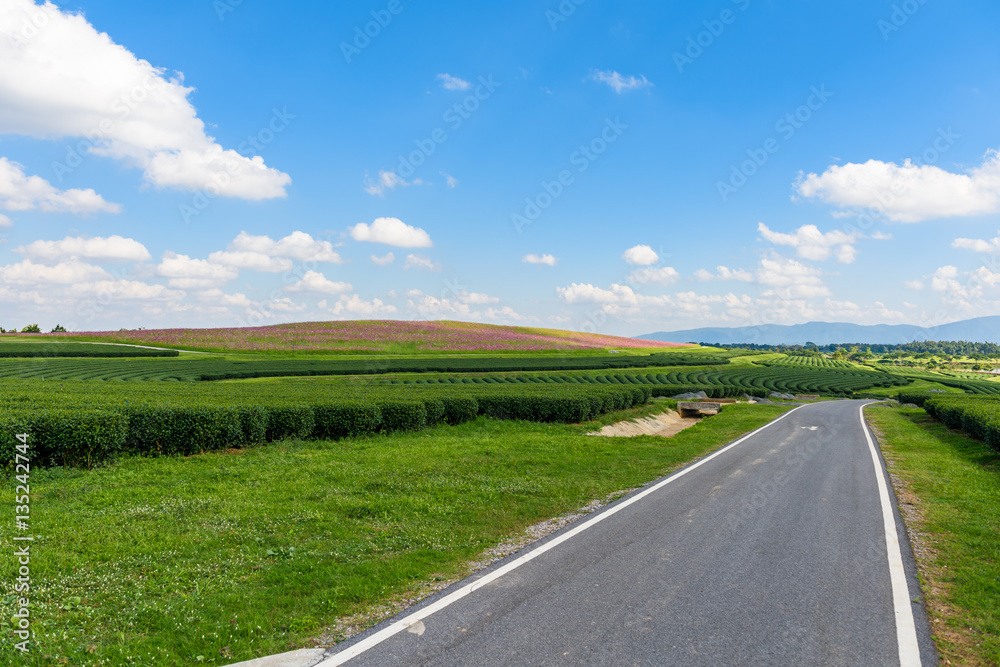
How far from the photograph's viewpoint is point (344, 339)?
7344cm

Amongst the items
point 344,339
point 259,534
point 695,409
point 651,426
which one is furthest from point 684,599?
point 344,339

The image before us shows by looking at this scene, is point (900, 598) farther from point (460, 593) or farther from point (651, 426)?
point (651, 426)

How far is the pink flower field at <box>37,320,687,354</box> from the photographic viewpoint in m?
68.1

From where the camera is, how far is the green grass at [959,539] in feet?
18.4

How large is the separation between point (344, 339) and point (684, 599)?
234 ft

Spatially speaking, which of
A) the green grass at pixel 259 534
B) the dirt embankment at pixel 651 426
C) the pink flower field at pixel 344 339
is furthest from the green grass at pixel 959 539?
the pink flower field at pixel 344 339

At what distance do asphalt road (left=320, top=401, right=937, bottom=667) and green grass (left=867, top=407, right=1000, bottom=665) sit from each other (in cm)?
30

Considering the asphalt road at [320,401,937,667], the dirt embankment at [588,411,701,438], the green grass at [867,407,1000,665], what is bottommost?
the dirt embankment at [588,411,701,438]

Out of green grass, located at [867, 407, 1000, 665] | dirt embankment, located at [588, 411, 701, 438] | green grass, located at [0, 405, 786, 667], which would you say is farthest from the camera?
dirt embankment, located at [588, 411, 701, 438]

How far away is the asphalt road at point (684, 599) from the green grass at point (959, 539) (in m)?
0.30

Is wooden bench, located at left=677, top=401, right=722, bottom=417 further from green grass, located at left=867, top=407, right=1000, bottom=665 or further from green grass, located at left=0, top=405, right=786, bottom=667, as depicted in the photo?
green grass, located at left=0, top=405, right=786, bottom=667

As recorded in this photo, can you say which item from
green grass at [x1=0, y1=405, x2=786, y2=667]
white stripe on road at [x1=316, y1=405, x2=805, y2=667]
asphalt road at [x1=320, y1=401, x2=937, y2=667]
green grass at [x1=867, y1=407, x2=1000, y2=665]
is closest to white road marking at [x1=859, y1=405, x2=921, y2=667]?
asphalt road at [x1=320, y1=401, x2=937, y2=667]

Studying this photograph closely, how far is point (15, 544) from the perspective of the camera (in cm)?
750

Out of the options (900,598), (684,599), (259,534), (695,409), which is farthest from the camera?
(695,409)
